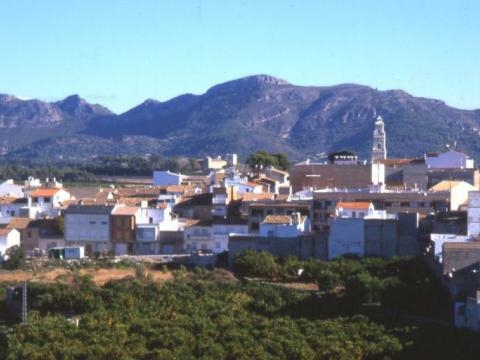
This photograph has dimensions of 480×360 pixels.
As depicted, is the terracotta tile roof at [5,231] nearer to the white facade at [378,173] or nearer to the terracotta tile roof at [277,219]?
→ the terracotta tile roof at [277,219]

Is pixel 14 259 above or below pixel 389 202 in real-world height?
below

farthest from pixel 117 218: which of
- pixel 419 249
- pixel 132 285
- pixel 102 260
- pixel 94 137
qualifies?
pixel 94 137

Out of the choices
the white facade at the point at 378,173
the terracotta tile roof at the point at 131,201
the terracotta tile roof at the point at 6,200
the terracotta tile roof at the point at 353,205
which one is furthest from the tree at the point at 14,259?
the white facade at the point at 378,173

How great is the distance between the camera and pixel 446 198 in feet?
129

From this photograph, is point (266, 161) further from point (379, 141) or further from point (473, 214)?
point (473, 214)

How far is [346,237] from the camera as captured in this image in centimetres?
3506

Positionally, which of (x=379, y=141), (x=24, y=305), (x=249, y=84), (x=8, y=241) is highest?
(x=249, y=84)

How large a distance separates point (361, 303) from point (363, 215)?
718 cm

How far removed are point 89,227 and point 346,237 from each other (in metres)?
11.5

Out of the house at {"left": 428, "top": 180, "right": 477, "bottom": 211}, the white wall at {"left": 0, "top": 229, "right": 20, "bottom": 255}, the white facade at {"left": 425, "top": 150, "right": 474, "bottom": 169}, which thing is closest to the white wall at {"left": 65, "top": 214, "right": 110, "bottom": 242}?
the white wall at {"left": 0, "top": 229, "right": 20, "bottom": 255}

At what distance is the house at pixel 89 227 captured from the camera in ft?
135

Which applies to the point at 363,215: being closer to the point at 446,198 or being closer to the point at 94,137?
the point at 446,198

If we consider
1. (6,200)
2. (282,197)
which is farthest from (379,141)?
(6,200)

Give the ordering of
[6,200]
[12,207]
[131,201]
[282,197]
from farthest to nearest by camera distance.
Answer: [6,200] < [12,207] < [131,201] < [282,197]
